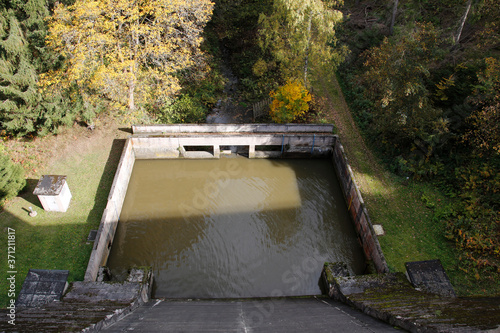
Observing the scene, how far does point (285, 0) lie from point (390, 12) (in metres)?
12.5

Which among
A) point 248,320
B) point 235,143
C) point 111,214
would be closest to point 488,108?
point 235,143

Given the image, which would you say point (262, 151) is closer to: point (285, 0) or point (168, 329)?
point (285, 0)

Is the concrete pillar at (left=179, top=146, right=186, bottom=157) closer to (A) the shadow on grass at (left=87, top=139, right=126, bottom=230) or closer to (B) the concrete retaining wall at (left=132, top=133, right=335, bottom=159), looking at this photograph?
(B) the concrete retaining wall at (left=132, top=133, right=335, bottom=159)

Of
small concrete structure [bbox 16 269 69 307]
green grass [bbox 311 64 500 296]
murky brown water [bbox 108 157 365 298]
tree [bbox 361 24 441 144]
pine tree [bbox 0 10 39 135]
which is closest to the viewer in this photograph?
small concrete structure [bbox 16 269 69 307]

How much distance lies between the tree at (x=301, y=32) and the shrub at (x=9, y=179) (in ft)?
50.7

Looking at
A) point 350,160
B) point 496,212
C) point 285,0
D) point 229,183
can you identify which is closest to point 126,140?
point 229,183

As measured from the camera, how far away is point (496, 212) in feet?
45.9

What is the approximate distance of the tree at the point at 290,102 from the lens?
19.3m

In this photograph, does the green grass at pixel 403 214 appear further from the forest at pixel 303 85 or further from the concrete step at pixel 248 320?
the concrete step at pixel 248 320

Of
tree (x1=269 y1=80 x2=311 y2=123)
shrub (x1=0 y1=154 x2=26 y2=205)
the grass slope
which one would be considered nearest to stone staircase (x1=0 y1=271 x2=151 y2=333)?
the grass slope

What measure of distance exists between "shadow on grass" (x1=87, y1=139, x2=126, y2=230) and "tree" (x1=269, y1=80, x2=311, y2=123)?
32.2ft

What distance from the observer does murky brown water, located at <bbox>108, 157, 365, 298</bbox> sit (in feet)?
44.2

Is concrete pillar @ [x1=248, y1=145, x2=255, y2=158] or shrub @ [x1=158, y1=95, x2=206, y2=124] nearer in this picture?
concrete pillar @ [x1=248, y1=145, x2=255, y2=158]

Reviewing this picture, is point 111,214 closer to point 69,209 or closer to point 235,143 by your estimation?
point 69,209
